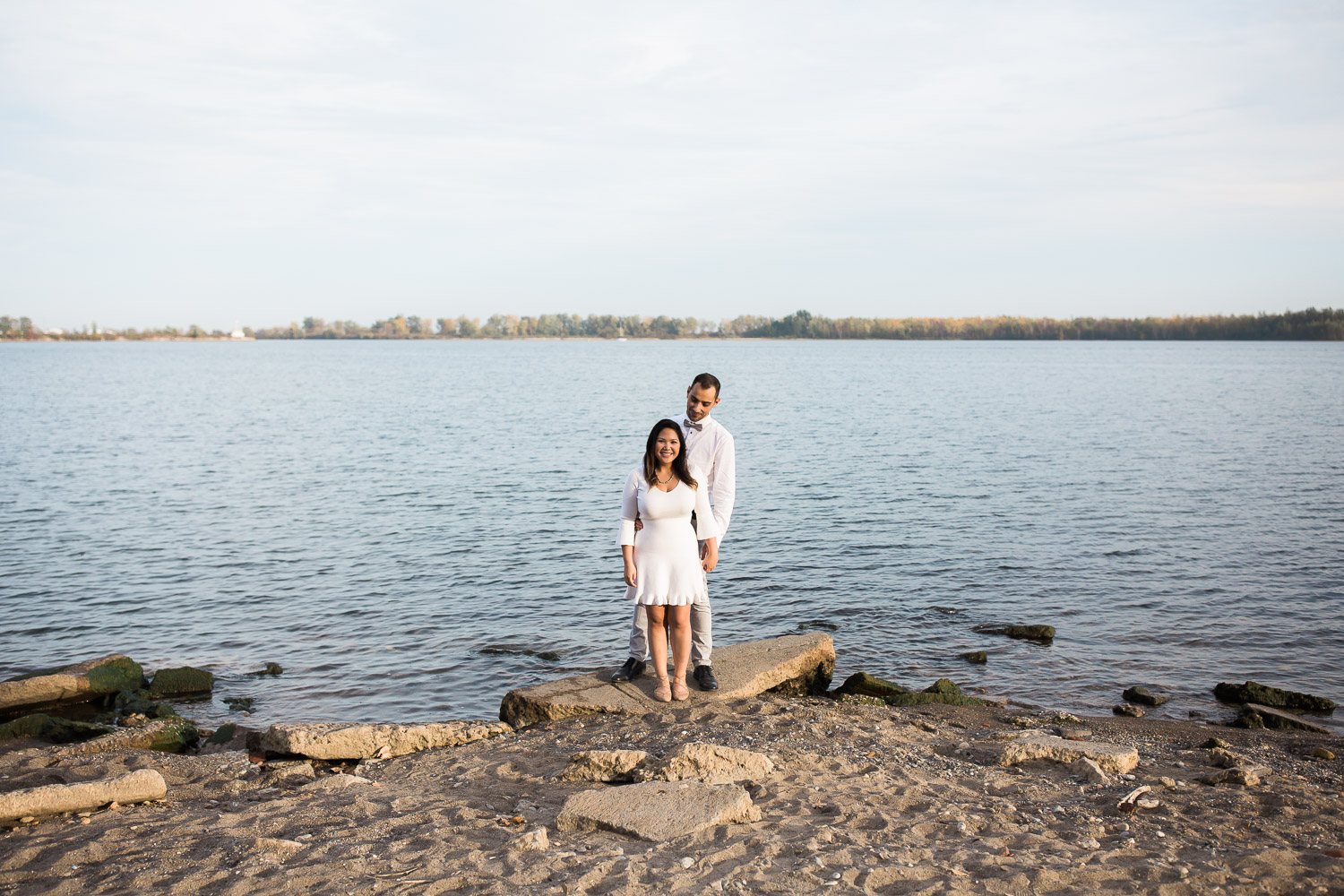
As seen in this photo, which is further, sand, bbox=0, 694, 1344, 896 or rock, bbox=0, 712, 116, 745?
rock, bbox=0, 712, 116, 745

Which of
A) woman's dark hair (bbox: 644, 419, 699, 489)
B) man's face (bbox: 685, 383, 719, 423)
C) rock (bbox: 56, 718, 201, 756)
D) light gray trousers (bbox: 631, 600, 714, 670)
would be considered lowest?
rock (bbox: 56, 718, 201, 756)

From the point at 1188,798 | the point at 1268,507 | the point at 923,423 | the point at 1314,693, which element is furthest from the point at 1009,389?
the point at 1188,798

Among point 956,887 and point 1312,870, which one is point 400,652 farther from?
point 1312,870

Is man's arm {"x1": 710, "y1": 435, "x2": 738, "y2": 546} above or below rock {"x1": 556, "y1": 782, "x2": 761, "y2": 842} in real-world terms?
above

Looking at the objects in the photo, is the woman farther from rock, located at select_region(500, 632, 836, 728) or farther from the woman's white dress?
rock, located at select_region(500, 632, 836, 728)

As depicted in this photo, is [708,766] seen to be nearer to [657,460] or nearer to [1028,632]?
[657,460]

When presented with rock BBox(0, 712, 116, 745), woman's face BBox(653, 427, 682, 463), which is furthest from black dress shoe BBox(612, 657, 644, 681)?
rock BBox(0, 712, 116, 745)

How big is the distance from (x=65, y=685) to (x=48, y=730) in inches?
59.3

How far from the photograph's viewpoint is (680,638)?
8297 mm

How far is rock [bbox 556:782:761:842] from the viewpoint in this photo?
5855mm

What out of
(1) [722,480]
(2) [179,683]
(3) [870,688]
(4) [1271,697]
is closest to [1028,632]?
(4) [1271,697]

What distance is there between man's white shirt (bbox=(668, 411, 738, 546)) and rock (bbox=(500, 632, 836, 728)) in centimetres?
180

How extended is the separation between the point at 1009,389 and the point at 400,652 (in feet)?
217

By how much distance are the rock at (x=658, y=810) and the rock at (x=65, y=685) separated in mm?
7724
